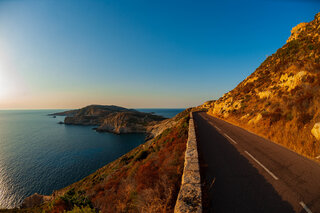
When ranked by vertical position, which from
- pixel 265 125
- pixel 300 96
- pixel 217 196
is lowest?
pixel 217 196

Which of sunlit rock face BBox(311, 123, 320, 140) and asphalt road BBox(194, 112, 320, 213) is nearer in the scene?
asphalt road BBox(194, 112, 320, 213)

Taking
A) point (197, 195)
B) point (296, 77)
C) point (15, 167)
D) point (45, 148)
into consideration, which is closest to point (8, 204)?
point (15, 167)

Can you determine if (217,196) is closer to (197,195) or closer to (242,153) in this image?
A: (197,195)

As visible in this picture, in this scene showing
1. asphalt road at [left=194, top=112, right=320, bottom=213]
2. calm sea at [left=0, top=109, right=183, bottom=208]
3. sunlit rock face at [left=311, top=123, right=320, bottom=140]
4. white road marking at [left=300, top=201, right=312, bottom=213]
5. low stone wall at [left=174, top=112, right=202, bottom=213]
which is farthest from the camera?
→ calm sea at [left=0, top=109, right=183, bottom=208]

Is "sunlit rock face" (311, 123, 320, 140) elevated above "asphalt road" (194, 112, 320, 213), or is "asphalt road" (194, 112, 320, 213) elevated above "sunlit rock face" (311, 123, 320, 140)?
"sunlit rock face" (311, 123, 320, 140)

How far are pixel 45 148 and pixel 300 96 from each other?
251ft

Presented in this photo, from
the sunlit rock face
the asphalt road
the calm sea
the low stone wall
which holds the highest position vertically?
the sunlit rock face

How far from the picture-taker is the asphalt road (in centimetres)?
338

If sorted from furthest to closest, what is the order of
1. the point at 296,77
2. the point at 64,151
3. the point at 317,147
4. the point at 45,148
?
the point at 45,148 → the point at 64,151 → the point at 296,77 → the point at 317,147

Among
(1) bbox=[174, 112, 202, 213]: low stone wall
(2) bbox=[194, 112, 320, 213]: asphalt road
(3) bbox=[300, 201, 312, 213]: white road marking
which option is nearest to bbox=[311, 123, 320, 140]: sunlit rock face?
(2) bbox=[194, 112, 320, 213]: asphalt road

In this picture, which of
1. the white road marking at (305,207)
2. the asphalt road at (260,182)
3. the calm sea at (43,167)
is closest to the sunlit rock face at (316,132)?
the asphalt road at (260,182)

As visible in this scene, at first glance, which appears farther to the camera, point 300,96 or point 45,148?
point 45,148

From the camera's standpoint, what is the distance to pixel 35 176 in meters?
30.5

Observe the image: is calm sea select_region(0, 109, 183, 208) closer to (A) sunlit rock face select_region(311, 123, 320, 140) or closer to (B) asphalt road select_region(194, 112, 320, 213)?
(B) asphalt road select_region(194, 112, 320, 213)
